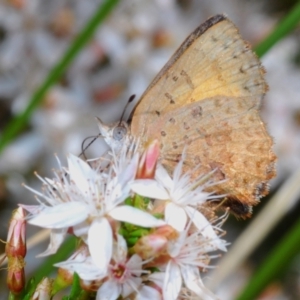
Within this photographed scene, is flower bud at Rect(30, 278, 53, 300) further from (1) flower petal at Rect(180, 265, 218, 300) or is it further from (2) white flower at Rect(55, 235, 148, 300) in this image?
(1) flower petal at Rect(180, 265, 218, 300)

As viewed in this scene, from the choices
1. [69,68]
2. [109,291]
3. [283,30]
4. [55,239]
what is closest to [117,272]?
[109,291]

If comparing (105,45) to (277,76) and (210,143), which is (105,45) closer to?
(277,76)

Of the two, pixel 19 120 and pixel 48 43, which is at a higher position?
pixel 48 43

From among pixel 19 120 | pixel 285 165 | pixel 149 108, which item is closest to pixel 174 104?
pixel 149 108

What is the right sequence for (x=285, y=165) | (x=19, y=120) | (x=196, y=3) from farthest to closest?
(x=285, y=165) → (x=196, y=3) → (x=19, y=120)

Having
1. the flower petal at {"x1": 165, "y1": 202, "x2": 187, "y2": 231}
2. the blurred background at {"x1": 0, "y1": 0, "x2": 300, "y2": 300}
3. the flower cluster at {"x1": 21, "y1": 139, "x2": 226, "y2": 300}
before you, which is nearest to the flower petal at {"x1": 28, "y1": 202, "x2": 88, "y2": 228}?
the flower cluster at {"x1": 21, "y1": 139, "x2": 226, "y2": 300}

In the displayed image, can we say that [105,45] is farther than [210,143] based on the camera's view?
Yes

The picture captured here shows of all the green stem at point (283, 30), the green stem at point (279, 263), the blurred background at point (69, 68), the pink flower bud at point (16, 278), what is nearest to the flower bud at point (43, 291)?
the pink flower bud at point (16, 278)

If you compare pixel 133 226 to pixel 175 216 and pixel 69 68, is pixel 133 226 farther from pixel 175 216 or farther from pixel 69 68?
pixel 69 68
